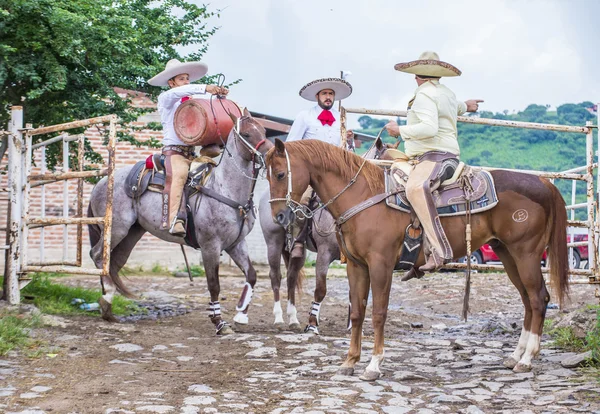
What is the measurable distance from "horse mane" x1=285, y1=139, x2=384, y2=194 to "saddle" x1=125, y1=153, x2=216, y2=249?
2.79 metres

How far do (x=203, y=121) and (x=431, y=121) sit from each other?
3.28m

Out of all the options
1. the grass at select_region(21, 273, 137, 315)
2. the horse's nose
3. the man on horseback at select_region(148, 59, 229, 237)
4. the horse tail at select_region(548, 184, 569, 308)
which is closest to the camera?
the horse's nose

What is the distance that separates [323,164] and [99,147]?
12.3 metres

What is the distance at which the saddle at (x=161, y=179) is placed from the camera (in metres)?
9.50

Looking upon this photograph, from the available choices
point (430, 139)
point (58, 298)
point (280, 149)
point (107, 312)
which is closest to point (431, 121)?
point (430, 139)

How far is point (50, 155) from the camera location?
12.0 metres

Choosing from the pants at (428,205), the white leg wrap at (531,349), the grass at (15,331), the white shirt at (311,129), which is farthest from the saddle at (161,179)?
the white leg wrap at (531,349)

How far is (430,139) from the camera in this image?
23.9 ft

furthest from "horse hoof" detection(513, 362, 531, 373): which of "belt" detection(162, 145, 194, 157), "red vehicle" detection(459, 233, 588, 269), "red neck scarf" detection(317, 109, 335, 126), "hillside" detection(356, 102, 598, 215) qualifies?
"hillside" detection(356, 102, 598, 215)

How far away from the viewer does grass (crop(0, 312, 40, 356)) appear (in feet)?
24.9

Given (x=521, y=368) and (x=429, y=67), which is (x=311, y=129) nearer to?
(x=429, y=67)

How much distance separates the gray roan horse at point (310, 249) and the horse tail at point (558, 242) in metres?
2.68

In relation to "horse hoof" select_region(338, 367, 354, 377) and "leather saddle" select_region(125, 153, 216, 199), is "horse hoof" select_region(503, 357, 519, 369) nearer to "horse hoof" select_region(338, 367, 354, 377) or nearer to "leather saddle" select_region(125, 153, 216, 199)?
"horse hoof" select_region(338, 367, 354, 377)

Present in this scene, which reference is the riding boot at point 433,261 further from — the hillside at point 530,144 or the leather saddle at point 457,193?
the hillside at point 530,144
